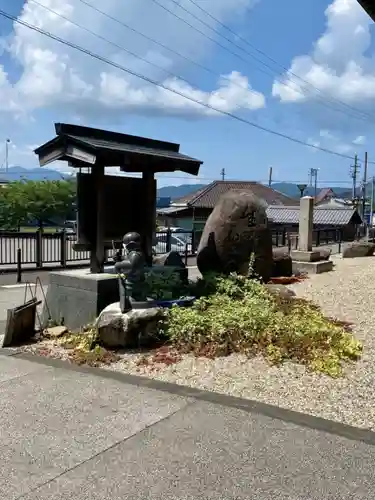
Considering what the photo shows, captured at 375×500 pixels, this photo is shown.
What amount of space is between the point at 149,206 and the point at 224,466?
5.36 m

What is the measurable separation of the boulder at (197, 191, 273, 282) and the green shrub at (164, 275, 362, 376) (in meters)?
3.40

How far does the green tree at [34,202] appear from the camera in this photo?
2055 inches

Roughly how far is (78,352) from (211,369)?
5.31ft

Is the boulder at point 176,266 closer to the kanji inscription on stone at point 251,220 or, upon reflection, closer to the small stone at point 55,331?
the small stone at point 55,331

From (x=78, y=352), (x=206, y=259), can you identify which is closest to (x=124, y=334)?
(x=78, y=352)

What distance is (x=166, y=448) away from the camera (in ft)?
12.3

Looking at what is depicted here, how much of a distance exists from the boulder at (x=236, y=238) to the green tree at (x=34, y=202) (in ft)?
139

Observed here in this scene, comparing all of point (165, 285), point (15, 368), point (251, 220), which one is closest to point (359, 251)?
point (251, 220)

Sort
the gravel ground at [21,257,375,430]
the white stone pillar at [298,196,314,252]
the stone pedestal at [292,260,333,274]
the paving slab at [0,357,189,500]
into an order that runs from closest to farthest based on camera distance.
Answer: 1. the paving slab at [0,357,189,500]
2. the gravel ground at [21,257,375,430]
3. the stone pedestal at [292,260,333,274]
4. the white stone pillar at [298,196,314,252]

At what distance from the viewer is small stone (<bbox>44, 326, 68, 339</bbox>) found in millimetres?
6996

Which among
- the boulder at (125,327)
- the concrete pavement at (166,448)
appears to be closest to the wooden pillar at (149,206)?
the boulder at (125,327)

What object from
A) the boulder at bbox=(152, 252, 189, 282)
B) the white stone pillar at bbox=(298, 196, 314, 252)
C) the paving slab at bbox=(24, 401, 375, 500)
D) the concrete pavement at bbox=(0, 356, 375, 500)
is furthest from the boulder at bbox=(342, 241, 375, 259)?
the paving slab at bbox=(24, 401, 375, 500)

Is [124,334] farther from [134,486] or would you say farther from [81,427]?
[134,486]

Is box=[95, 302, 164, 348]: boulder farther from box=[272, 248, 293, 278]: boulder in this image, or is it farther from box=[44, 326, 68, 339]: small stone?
box=[272, 248, 293, 278]: boulder
